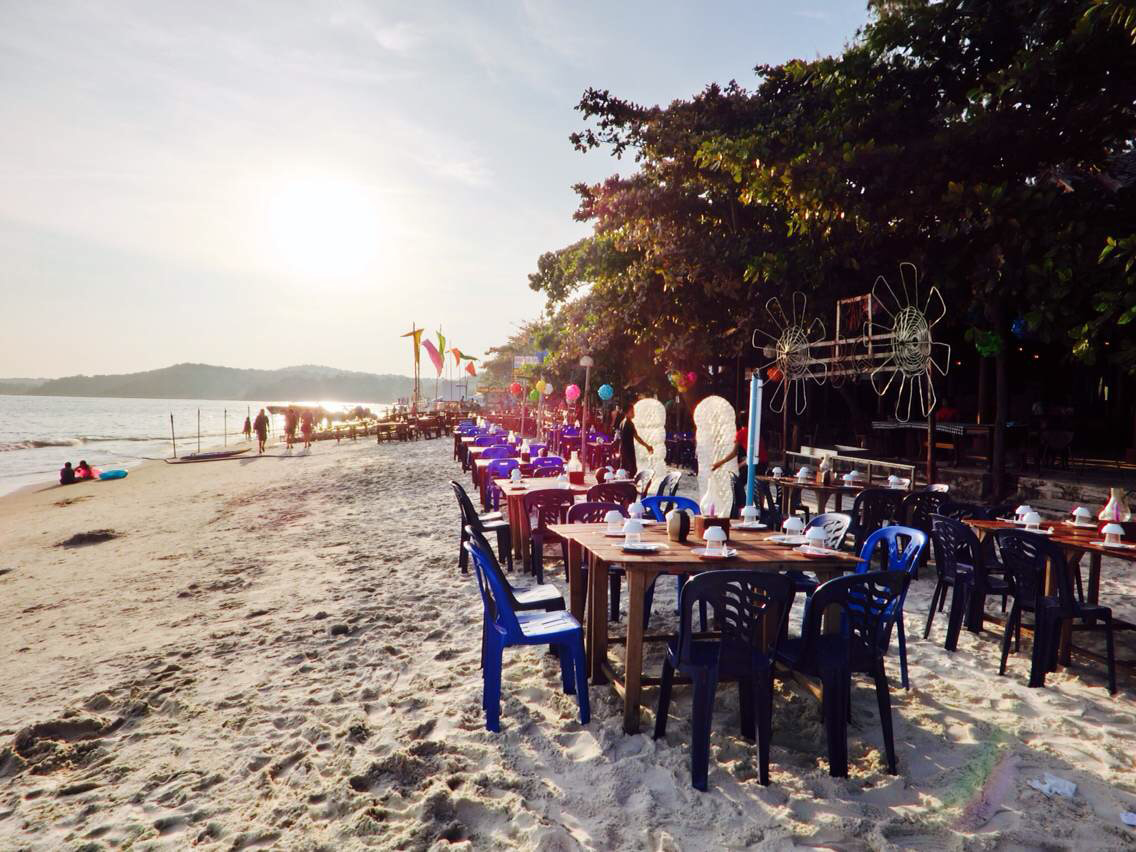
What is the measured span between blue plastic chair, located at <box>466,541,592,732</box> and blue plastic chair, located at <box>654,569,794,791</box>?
2.30 feet

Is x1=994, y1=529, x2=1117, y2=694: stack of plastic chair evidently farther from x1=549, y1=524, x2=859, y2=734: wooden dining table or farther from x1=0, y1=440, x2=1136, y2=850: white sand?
x1=549, y1=524, x2=859, y2=734: wooden dining table

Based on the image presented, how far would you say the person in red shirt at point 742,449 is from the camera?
722 centimetres

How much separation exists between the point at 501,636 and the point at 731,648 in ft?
4.10

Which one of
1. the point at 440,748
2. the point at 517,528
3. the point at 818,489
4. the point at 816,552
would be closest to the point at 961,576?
the point at 816,552

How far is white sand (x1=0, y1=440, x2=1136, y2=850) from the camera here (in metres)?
2.73

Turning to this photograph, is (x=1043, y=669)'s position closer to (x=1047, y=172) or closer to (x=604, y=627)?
(x=604, y=627)

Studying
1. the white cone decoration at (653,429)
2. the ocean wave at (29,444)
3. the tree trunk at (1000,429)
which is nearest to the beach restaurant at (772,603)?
the white cone decoration at (653,429)

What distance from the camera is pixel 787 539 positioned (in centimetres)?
415

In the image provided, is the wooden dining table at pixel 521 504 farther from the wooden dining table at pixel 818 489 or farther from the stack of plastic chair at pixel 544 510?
the wooden dining table at pixel 818 489

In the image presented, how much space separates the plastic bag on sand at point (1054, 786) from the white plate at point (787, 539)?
1.53m

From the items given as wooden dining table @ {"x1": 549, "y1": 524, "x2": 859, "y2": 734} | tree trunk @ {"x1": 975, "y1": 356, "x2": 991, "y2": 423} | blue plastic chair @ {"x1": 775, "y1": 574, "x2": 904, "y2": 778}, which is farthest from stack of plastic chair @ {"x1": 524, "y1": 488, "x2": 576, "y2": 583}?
tree trunk @ {"x1": 975, "y1": 356, "x2": 991, "y2": 423}

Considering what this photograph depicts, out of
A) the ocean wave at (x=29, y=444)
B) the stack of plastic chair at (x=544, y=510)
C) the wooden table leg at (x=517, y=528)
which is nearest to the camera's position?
the stack of plastic chair at (x=544, y=510)

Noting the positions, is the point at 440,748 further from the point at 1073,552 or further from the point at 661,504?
the point at 1073,552

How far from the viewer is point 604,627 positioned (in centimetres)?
412
